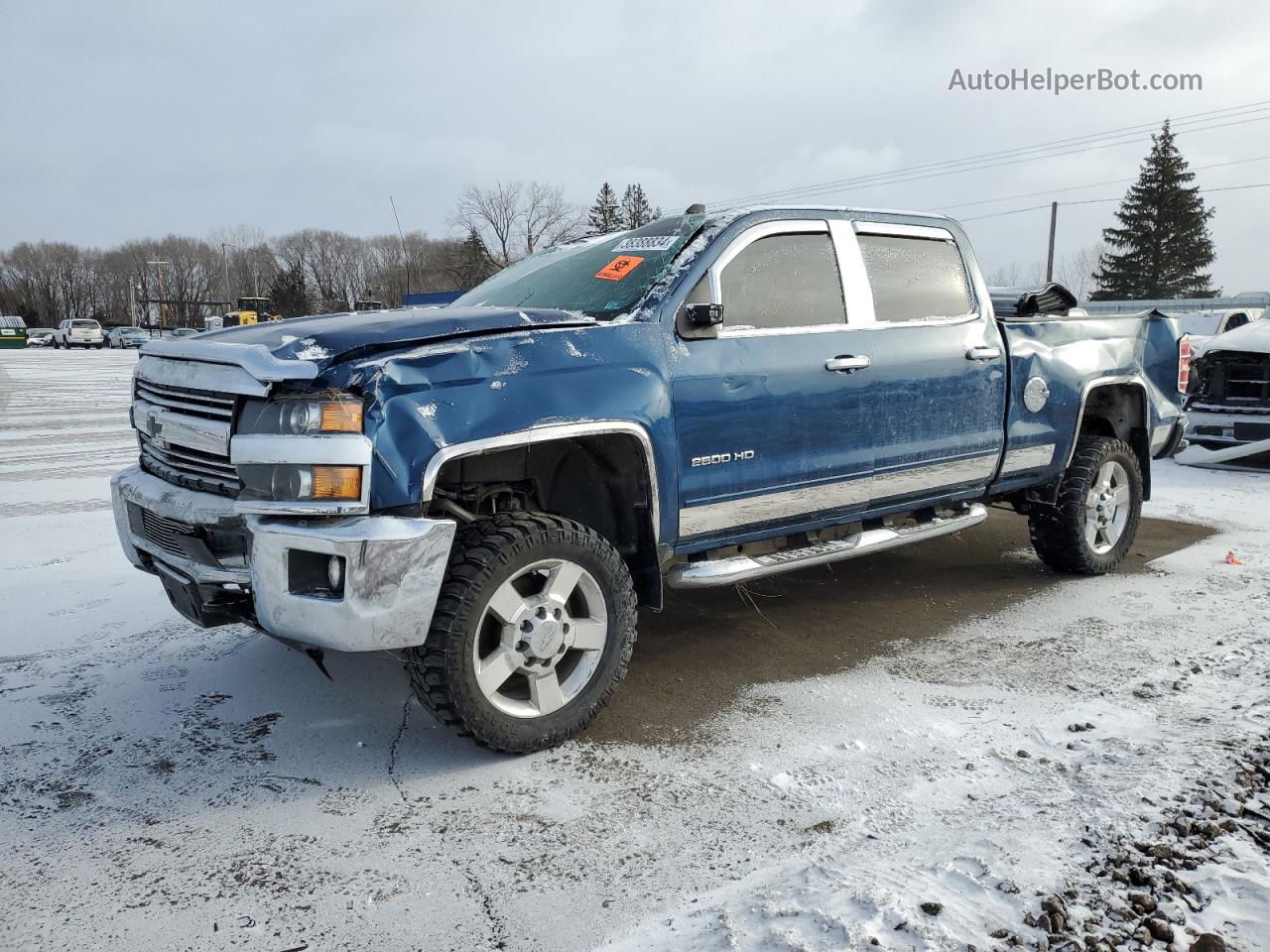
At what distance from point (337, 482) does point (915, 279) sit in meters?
3.02

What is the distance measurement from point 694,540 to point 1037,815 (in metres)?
1.59

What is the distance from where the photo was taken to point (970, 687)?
3893 mm

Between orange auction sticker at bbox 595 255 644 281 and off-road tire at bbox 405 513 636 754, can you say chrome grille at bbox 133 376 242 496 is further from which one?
orange auction sticker at bbox 595 255 644 281

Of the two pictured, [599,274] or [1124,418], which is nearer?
[599,274]

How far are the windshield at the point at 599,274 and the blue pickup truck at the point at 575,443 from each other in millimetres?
18

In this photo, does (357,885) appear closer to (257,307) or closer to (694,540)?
(694,540)

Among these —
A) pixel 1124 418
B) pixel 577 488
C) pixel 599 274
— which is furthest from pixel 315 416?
pixel 1124 418

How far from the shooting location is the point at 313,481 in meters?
2.94

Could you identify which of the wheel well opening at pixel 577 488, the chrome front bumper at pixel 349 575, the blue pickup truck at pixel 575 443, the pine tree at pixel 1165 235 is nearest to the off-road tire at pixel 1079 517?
the blue pickup truck at pixel 575 443

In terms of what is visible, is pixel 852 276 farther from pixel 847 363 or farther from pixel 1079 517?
pixel 1079 517

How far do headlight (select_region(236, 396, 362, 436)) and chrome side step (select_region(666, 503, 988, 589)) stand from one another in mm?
1429

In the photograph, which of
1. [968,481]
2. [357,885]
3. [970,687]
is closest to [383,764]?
[357,885]

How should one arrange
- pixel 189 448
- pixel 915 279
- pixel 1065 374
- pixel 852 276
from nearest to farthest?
pixel 189 448 < pixel 852 276 < pixel 915 279 < pixel 1065 374

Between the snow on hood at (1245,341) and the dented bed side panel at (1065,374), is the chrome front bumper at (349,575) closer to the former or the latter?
the dented bed side panel at (1065,374)
